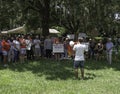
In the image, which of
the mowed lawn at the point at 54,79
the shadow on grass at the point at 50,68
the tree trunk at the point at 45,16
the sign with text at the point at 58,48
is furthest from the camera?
the tree trunk at the point at 45,16

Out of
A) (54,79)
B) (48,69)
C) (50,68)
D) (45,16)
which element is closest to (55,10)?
(45,16)

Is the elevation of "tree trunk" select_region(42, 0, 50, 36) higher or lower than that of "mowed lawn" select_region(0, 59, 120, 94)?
higher

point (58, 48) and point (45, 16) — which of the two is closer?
point (58, 48)

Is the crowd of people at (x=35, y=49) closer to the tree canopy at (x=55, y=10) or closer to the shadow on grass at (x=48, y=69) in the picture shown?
the shadow on grass at (x=48, y=69)

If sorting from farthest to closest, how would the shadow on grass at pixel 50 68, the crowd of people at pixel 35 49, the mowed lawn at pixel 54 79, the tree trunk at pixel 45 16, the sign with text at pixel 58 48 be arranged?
1. the tree trunk at pixel 45 16
2. the sign with text at pixel 58 48
3. the crowd of people at pixel 35 49
4. the shadow on grass at pixel 50 68
5. the mowed lawn at pixel 54 79

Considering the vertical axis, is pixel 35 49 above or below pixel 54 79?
above

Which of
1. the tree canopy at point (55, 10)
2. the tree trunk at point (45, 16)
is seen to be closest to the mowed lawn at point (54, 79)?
the tree canopy at point (55, 10)

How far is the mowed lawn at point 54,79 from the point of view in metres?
13.7

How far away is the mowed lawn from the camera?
44.8ft

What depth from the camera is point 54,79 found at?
16.7 metres

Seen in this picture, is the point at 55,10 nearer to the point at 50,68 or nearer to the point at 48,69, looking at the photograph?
the point at 50,68

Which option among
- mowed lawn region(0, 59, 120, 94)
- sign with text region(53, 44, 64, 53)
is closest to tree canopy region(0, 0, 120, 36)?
sign with text region(53, 44, 64, 53)

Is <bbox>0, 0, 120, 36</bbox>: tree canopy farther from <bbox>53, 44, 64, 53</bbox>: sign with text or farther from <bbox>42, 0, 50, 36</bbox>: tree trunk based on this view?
<bbox>53, 44, 64, 53</bbox>: sign with text

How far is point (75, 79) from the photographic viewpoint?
1650 centimetres
